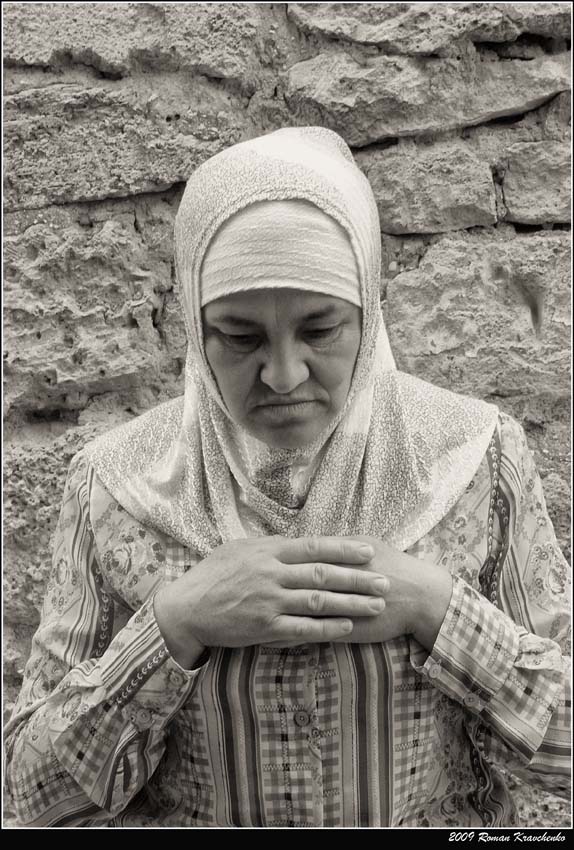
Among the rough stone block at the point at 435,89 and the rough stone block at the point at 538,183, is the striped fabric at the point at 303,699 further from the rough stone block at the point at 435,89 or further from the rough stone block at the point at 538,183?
the rough stone block at the point at 435,89

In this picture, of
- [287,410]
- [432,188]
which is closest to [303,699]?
[287,410]

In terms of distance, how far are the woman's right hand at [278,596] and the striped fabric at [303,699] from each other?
0.06 m

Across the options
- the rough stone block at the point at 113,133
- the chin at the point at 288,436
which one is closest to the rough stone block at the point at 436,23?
the rough stone block at the point at 113,133

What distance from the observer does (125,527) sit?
1.40 metres

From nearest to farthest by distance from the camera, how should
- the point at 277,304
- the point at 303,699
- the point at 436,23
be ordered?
the point at 277,304 < the point at 303,699 < the point at 436,23

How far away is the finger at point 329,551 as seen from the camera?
122 centimetres

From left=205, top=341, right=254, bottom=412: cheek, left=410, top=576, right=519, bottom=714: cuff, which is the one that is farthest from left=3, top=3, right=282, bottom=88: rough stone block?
left=410, top=576, right=519, bottom=714: cuff

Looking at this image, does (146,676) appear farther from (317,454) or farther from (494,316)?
(494,316)

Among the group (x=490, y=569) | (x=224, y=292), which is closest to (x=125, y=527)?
(x=224, y=292)

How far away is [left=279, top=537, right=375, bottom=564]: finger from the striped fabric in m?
0.14

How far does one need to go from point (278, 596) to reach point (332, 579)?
0.24 ft

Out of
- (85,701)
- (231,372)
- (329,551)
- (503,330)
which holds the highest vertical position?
(503,330)

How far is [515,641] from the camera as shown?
129 cm
